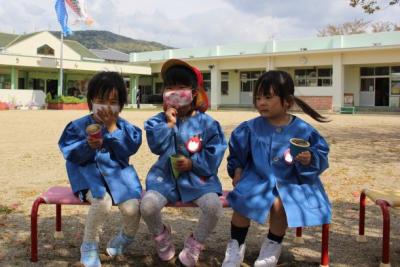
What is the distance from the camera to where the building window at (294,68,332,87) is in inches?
1268

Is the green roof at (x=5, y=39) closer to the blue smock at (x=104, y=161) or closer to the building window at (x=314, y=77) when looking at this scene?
the building window at (x=314, y=77)

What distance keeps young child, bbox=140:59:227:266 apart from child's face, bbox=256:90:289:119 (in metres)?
0.34

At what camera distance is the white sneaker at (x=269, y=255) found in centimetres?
300

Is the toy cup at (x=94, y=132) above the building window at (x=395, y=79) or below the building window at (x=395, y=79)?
below

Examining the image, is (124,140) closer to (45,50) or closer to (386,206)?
(386,206)

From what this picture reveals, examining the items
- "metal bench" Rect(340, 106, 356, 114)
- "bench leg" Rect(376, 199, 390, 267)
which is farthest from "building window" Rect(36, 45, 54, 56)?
"bench leg" Rect(376, 199, 390, 267)

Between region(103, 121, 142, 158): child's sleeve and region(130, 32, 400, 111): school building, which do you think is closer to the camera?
region(103, 121, 142, 158): child's sleeve

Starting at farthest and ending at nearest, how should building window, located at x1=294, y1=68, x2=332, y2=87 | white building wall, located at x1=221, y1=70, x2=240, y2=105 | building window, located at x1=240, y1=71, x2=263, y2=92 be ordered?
white building wall, located at x1=221, y1=70, x2=240, y2=105 → building window, located at x1=240, y1=71, x2=263, y2=92 → building window, located at x1=294, y1=68, x2=332, y2=87

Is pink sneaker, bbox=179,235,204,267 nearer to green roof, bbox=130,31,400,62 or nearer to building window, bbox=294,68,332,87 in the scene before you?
green roof, bbox=130,31,400,62

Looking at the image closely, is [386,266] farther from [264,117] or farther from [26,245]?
[26,245]

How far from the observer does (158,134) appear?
→ 3.23 m

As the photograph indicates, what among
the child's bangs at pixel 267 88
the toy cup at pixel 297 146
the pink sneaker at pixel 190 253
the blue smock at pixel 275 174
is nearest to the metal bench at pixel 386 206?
the blue smock at pixel 275 174

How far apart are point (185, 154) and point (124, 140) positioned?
0.41 meters

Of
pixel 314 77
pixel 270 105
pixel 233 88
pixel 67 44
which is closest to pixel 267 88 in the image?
pixel 270 105
